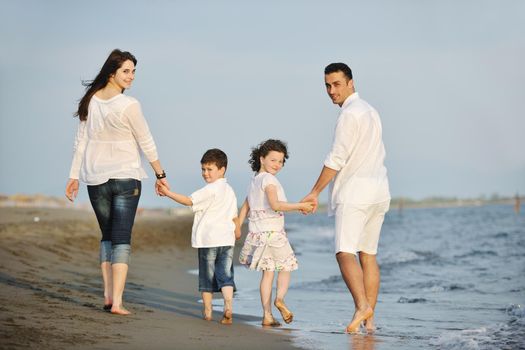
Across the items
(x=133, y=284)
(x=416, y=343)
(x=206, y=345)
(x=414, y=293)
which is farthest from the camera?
(x=414, y=293)

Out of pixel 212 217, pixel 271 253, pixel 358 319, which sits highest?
pixel 212 217

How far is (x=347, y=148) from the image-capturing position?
6.39 metres

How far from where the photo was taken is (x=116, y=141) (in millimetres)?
6527

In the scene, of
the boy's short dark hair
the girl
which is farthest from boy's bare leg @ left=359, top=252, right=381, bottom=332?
the boy's short dark hair

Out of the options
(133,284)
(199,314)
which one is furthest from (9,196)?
(199,314)

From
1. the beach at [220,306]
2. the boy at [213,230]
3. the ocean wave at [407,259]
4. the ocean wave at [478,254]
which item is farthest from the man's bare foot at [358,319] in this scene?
the ocean wave at [478,254]

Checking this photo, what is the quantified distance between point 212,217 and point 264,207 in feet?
1.47

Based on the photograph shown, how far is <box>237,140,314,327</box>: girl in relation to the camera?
6.97 m

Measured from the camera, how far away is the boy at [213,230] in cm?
694

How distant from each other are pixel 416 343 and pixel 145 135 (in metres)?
2.55

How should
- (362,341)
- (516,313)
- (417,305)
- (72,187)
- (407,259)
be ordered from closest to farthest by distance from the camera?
1. (362,341)
2. (72,187)
3. (516,313)
4. (417,305)
5. (407,259)

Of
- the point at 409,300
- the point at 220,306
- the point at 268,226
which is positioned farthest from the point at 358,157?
the point at 409,300

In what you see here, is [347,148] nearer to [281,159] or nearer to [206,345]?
[281,159]

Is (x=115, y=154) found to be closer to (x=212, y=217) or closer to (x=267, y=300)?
(x=212, y=217)
